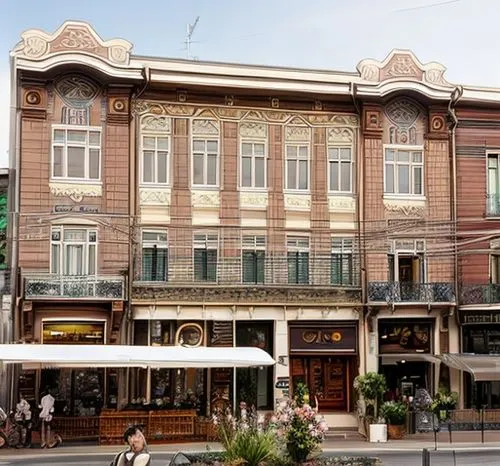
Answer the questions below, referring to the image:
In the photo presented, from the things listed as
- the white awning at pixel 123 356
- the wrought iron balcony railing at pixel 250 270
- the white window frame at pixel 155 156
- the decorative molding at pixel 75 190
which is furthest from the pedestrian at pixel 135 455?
the white window frame at pixel 155 156

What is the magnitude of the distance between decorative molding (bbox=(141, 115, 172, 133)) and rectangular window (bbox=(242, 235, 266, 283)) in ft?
14.8

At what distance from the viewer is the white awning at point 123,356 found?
80.3 feet

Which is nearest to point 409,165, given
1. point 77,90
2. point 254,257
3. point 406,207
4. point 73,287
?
point 406,207

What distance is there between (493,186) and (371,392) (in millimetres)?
9031

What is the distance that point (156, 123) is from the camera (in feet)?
103

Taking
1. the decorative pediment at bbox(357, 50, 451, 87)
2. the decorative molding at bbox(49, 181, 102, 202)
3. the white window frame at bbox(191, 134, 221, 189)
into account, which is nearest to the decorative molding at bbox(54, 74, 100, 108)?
the decorative molding at bbox(49, 181, 102, 202)

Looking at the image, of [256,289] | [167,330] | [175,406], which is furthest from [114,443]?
[256,289]

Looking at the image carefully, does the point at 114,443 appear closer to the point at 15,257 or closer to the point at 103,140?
the point at 15,257

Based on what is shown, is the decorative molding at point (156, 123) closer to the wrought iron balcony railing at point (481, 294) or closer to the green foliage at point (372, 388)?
the green foliage at point (372, 388)

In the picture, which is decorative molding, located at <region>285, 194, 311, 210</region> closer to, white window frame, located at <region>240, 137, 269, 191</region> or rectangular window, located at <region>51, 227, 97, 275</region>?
white window frame, located at <region>240, 137, 269, 191</region>

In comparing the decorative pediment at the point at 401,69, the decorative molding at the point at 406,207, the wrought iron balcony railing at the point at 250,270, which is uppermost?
the decorative pediment at the point at 401,69

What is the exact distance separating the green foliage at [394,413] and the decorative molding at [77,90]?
13.5m

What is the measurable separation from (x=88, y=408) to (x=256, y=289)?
6.61 metres

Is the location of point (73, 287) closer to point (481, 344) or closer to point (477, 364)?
point (477, 364)
